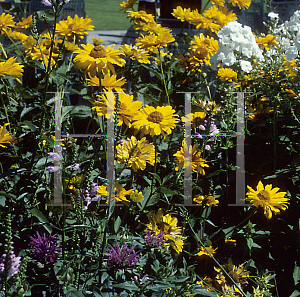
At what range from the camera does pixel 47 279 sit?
1241 millimetres

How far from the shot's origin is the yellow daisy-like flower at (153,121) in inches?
46.6

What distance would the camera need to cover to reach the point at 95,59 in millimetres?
1175

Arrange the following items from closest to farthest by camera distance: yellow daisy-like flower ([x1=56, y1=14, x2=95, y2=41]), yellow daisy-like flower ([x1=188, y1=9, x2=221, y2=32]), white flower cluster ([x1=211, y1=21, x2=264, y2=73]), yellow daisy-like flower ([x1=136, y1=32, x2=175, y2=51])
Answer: yellow daisy-like flower ([x1=56, y1=14, x2=95, y2=41]), yellow daisy-like flower ([x1=136, y1=32, x2=175, y2=51]), white flower cluster ([x1=211, y1=21, x2=264, y2=73]), yellow daisy-like flower ([x1=188, y1=9, x2=221, y2=32])

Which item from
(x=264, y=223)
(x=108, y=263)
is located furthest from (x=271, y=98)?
(x=108, y=263)

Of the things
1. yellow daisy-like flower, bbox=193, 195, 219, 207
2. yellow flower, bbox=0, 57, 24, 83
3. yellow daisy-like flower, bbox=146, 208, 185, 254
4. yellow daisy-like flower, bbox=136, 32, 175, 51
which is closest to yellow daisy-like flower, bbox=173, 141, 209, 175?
yellow daisy-like flower, bbox=193, 195, 219, 207

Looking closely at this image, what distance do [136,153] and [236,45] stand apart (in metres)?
0.86

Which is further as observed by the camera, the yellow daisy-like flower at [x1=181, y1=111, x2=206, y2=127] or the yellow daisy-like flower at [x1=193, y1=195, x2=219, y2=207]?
the yellow daisy-like flower at [x1=181, y1=111, x2=206, y2=127]

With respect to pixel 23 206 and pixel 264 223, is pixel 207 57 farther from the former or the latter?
pixel 23 206

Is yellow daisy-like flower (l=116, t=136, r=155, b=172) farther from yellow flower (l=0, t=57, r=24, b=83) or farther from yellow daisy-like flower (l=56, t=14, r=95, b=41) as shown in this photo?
yellow daisy-like flower (l=56, t=14, r=95, b=41)

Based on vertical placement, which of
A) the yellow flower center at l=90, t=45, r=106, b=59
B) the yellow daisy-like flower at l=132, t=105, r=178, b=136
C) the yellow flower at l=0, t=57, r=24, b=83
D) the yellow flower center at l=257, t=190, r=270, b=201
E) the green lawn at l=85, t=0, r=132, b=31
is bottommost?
the yellow flower center at l=257, t=190, r=270, b=201

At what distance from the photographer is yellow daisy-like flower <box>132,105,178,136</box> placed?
1184 millimetres

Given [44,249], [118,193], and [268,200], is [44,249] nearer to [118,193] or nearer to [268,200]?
[118,193]

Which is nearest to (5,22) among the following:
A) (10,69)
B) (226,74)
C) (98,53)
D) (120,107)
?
(10,69)

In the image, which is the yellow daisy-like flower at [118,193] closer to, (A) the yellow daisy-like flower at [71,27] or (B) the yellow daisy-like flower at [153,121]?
(B) the yellow daisy-like flower at [153,121]
